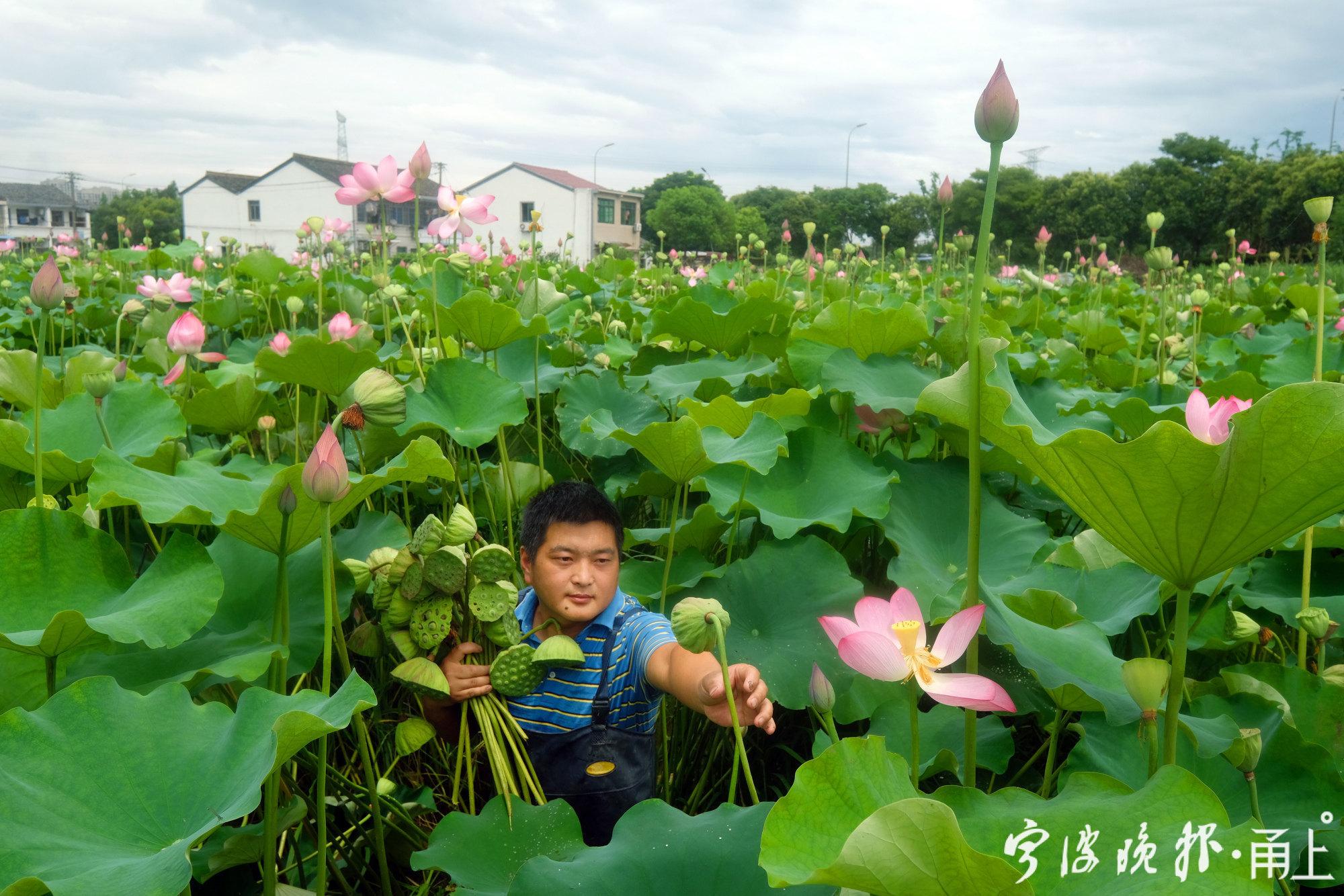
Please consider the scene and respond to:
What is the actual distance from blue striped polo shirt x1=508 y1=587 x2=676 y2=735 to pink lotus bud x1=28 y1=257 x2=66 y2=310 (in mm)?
826

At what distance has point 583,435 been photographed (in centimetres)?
178

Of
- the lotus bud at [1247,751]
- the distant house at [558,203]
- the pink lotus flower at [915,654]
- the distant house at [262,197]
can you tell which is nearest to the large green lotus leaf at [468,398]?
the pink lotus flower at [915,654]

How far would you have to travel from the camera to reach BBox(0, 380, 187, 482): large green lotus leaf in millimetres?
1539

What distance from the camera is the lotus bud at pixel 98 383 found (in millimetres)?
1517

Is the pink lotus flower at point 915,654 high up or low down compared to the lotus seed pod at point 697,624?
up

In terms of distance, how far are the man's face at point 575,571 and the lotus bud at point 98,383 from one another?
32.8 inches

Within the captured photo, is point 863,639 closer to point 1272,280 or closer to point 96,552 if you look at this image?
Answer: point 96,552

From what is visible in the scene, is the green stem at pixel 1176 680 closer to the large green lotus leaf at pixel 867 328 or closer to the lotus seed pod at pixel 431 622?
A: the lotus seed pod at pixel 431 622

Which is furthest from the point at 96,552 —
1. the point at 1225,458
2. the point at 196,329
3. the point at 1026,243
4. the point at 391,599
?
the point at 1026,243

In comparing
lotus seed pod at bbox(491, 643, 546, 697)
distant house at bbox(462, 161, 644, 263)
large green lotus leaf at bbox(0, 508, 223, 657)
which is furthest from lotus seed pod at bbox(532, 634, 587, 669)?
distant house at bbox(462, 161, 644, 263)

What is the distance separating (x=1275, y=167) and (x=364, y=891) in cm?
2290

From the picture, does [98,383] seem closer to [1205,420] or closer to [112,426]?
[112,426]

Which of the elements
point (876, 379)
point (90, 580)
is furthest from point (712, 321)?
point (90, 580)

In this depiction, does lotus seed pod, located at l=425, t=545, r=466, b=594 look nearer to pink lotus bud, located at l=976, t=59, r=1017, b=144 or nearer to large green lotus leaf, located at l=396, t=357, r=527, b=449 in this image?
large green lotus leaf, located at l=396, t=357, r=527, b=449
